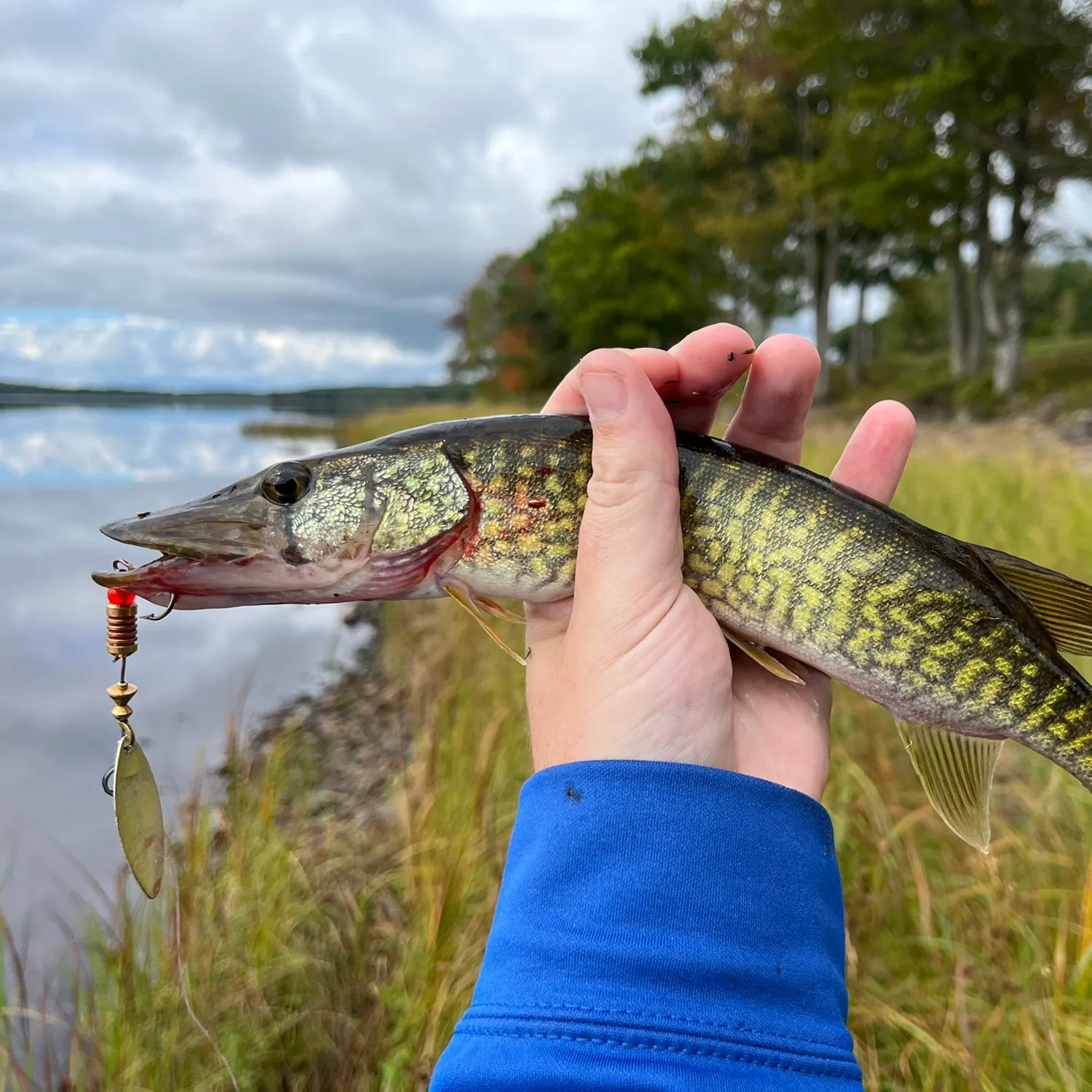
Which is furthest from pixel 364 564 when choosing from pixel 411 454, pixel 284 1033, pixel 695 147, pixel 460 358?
pixel 460 358

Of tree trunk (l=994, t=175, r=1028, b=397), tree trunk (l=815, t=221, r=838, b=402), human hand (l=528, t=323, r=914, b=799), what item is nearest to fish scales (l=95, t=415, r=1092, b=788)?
human hand (l=528, t=323, r=914, b=799)

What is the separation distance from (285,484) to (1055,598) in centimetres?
221

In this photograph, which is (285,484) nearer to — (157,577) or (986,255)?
(157,577)

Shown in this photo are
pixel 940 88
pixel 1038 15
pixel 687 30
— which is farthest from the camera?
pixel 687 30

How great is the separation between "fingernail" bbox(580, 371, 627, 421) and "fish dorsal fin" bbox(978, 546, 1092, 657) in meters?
1.14

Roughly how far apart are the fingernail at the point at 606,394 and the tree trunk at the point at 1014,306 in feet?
63.9

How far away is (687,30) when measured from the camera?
92.9ft

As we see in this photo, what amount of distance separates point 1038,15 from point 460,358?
39307 millimetres

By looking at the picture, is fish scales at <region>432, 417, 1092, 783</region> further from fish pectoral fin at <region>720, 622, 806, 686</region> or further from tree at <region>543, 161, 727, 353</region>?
tree at <region>543, 161, 727, 353</region>

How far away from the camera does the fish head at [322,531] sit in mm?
1854

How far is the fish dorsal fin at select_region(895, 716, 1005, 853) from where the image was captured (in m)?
2.06

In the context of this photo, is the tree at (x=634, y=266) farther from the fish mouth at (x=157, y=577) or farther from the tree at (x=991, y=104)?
the fish mouth at (x=157, y=577)

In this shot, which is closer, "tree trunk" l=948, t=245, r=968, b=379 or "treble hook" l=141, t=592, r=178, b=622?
"treble hook" l=141, t=592, r=178, b=622

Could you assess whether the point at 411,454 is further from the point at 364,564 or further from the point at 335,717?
the point at 335,717
